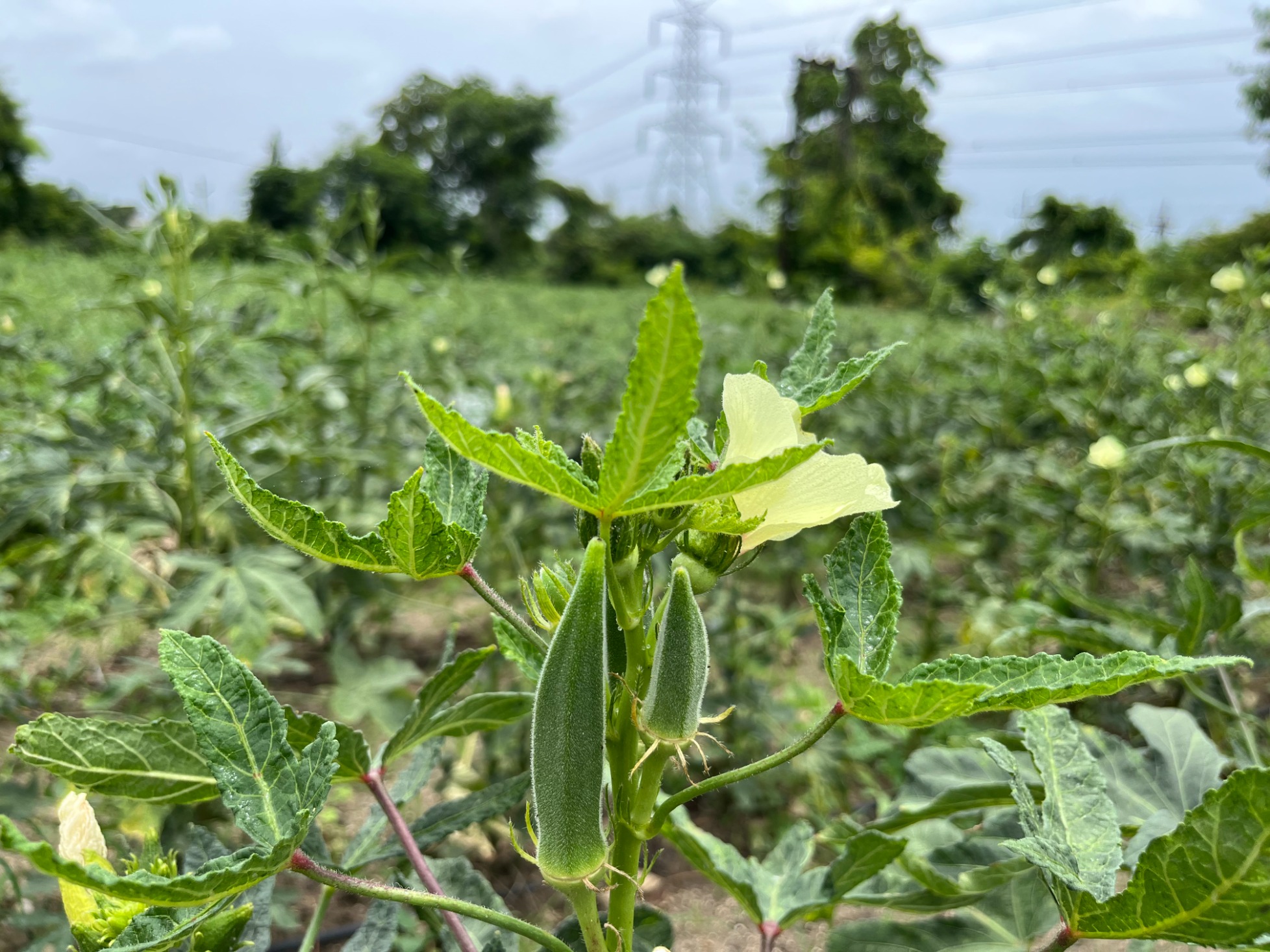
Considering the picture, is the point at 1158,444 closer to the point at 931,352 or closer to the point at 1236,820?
the point at 1236,820

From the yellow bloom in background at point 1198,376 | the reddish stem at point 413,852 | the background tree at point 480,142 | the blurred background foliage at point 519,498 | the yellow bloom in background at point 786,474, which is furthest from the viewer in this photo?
the background tree at point 480,142

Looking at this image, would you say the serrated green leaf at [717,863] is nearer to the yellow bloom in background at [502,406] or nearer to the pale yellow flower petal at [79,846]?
the pale yellow flower petal at [79,846]

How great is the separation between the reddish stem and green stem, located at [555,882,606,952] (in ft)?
0.26

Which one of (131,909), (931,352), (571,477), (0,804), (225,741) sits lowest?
(0,804)

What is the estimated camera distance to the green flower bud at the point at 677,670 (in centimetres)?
39

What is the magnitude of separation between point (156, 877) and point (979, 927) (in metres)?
0.51

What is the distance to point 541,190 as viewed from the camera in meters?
29.4

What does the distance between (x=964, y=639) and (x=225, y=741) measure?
1.95 m

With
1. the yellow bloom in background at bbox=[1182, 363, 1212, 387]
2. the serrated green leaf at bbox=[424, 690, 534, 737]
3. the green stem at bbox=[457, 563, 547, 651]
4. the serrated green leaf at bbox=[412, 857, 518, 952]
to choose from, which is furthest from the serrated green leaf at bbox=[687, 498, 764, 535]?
the yellow bloom in background at bbox=[1182, 363, 1212, 387]

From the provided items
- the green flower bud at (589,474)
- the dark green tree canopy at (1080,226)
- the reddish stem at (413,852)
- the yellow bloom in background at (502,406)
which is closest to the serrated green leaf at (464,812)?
the reddish stem at (413,852)

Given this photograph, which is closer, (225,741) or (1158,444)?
(225,741)

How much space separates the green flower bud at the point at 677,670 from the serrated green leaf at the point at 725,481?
0.07 metres

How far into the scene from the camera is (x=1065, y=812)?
484 mm

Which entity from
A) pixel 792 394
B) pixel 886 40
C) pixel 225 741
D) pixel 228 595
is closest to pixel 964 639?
pixel 228 595
